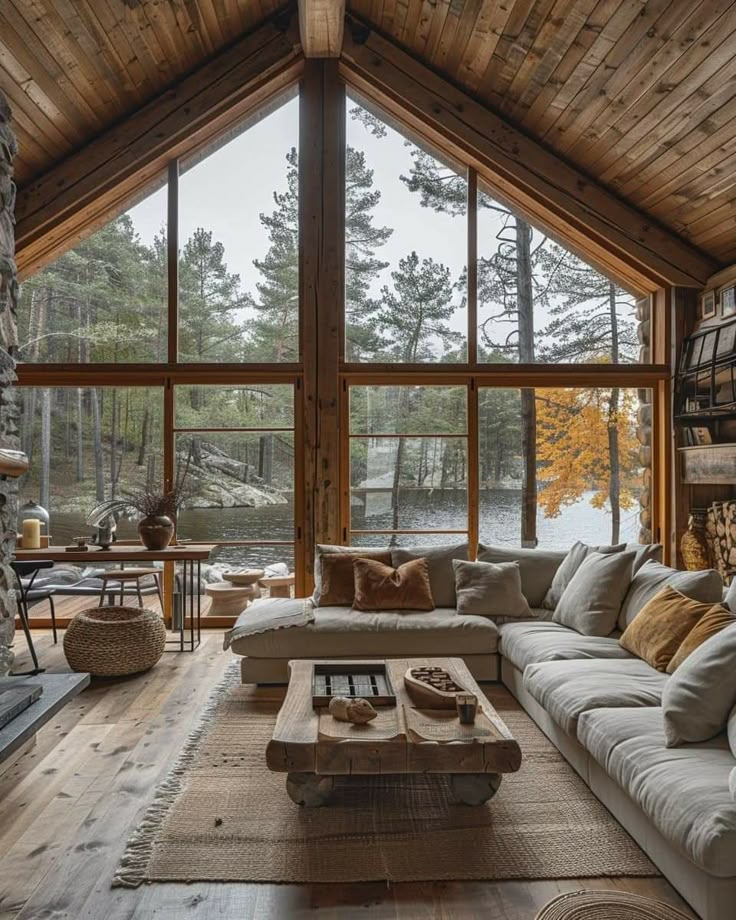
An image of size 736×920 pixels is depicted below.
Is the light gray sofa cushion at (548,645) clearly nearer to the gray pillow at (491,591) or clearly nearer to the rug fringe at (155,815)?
the gray pillow at (491,591)

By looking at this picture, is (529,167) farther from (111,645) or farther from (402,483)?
(111,645)

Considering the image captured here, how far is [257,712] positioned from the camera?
3.95 m

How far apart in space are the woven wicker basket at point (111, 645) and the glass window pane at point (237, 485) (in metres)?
1.42

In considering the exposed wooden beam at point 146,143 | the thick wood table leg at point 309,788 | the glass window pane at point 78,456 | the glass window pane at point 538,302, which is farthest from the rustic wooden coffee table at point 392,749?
the exposed wooden beam at point 146,143

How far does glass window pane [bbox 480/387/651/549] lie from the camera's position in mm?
6082

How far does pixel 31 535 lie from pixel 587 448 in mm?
4584

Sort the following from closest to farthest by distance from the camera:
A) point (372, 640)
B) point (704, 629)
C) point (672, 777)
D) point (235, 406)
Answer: point (672, 777) < point (704, 629) < point (372, 640) < point (235, 406)

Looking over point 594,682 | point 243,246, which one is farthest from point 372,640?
point 243,246

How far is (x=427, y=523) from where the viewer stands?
611 centimetres

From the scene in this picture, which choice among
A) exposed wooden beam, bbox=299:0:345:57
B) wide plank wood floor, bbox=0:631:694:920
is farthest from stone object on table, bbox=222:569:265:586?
exposed wooden beam, bbox=299:0:345:57

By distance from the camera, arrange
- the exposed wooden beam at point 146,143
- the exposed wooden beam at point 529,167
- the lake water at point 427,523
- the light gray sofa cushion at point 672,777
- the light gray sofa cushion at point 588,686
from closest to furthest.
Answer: the light gray sofa cushion at point 672,777 → the light gray sofa cushion at point 588,686 → the exposed wooden beam at point 146,143 → the exposed wooden beam at point 529,167 → the lake water at point 427,523

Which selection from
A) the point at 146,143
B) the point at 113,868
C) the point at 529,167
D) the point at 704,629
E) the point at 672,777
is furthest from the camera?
the point at 529,167

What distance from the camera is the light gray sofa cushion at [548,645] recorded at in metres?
3.71

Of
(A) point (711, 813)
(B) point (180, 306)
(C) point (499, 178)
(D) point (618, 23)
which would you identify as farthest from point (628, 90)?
(A) point (711, 813)
